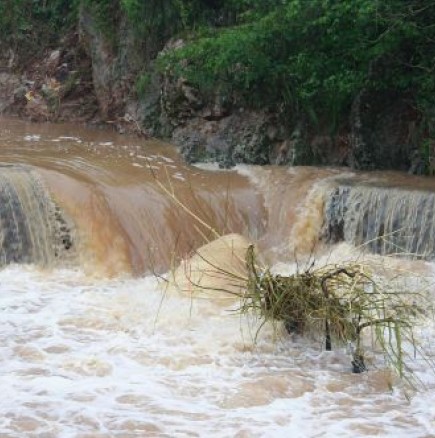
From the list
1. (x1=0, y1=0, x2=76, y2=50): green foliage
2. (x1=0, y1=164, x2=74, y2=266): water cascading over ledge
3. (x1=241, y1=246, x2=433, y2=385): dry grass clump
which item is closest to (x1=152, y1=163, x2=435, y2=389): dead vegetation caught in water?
(x1=241, y1=246, x2=433, y2=385): dry grass clump

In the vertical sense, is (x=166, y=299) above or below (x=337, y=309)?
below

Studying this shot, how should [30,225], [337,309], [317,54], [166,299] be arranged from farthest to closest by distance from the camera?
1. [317,54]
2. [30,225]
3. [166,299]
4. [337,309]

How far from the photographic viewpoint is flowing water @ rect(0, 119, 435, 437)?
4.33 m

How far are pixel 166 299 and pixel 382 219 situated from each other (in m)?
2.57

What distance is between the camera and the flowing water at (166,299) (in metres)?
4.33

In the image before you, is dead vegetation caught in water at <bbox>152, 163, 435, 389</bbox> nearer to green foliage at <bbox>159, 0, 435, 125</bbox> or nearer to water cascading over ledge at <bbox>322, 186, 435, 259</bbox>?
water cascading over ledge at <bbox>322, 186, 435, 259</bbox>

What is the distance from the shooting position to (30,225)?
7664 mm

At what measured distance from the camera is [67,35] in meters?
14.0

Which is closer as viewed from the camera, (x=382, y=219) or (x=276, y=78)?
(x=382, y=219)

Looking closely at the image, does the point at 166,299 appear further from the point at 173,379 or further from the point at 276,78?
the point at 276,78

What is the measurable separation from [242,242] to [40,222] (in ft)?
6.82

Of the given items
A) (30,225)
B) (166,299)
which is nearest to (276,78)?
(30,225)

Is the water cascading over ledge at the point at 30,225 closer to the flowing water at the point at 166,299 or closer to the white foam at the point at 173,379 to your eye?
the flowing water at the point at 166,299

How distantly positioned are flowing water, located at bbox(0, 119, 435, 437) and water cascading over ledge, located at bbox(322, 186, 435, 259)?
1cm
